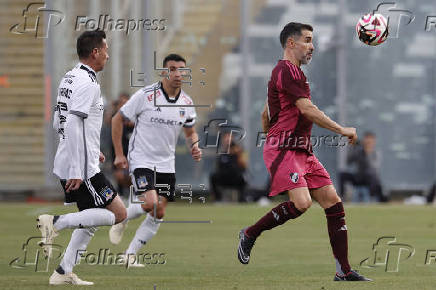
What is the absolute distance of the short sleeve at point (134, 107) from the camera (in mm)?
12305

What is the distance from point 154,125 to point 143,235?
129 centimetres

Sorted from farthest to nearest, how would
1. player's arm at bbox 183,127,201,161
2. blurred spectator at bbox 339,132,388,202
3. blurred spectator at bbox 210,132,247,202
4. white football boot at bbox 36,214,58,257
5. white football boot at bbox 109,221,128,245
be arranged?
blurred spectator at bbox 339,132,388,202 < blurred spectator at bbox 210,132,247,202 < white football boot at bbox 109,221,128,245 < player's arm at bbox 183,127,201,161 < white football boot at bbox 36,214,58,257

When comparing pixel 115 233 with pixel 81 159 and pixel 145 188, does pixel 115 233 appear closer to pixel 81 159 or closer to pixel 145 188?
pixel 145 188

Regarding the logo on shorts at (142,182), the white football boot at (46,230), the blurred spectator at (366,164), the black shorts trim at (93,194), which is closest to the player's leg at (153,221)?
the logo on shorts at (142,182)

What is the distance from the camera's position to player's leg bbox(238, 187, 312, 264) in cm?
976

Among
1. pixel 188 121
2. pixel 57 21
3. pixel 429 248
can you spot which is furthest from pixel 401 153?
pixel 188 121

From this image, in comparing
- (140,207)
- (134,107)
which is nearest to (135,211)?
(140,207)

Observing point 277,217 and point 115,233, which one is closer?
point 277,217

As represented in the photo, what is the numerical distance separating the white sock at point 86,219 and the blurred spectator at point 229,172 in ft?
44.9

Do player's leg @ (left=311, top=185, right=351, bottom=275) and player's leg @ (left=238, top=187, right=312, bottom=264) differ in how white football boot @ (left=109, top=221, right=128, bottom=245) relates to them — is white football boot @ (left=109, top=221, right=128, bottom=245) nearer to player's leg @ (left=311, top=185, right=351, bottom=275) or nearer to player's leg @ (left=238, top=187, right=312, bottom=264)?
player's leg @ (left=238, top=187, right=312, bottom=264)

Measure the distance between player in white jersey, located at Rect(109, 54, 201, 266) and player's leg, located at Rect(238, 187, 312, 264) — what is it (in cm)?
215

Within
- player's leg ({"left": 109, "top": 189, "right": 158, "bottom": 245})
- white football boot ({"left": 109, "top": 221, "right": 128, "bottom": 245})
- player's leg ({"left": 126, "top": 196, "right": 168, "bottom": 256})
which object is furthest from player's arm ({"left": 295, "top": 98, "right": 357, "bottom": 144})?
white football boot ({"left": 109, "top": 221, "right": 128, "bottom": 245})

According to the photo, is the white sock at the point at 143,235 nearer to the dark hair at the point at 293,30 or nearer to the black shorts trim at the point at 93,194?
the black shorts trim at the point at 93,194

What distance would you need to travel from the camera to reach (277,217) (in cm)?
993
